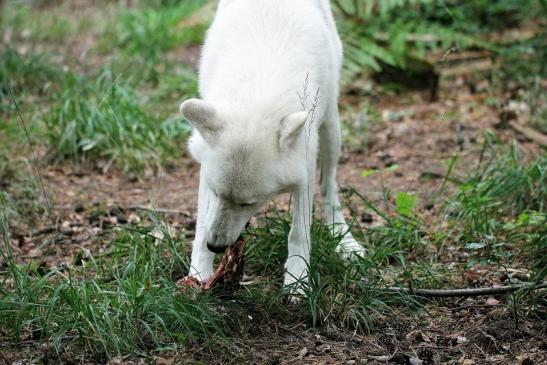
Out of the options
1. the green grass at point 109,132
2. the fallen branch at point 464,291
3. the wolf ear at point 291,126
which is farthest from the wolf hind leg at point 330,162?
the green grass at point 109,132

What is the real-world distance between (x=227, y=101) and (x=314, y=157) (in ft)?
2.35

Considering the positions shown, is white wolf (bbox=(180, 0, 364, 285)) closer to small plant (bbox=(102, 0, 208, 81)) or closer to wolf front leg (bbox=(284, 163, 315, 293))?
wolf front leg (bbox=(284, 163, 315, 293))

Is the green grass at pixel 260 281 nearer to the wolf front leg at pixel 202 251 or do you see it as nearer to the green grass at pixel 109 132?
the wolf front leg at pixel 202 251

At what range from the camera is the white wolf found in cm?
363

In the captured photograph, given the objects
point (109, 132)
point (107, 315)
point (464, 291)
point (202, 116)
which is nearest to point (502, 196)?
point (464, 291)

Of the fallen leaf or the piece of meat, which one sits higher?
the piece of meat

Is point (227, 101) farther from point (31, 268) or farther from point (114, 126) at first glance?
point (114, 126)

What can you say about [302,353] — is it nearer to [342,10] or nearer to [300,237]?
[300,237]

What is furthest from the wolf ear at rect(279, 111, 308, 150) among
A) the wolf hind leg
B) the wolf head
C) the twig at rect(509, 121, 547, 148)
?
the twig at rect(509, 121, 547, 148)

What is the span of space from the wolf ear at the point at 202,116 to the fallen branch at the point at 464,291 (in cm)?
135

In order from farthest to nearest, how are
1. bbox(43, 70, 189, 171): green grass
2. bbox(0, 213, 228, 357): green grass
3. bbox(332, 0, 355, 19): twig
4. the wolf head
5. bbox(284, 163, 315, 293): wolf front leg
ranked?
bbox(332, 0, 355, 19): twig, bbox(43, 70, 189, 171): green grass, bbox(284, 163, 315, 293): wolf front leg, the wolf head, bbox(0, 213, 228, 357): green grass

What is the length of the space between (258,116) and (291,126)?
0.61 ft

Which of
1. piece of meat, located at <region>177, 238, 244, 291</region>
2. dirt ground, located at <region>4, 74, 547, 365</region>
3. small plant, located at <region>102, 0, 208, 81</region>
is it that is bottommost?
dirt ground, located at <region>4, 74, 547, 365</region>

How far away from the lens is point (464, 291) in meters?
4.07
